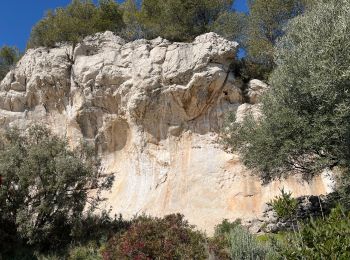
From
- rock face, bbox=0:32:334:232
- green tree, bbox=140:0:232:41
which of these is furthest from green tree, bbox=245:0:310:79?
green tree, bbox=140:0:232:41

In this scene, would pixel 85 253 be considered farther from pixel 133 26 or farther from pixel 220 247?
pixel 133 26

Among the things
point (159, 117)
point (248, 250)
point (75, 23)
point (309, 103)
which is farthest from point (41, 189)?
point (75, 23)

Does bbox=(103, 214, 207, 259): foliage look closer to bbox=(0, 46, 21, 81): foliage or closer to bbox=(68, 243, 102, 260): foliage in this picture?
bbox=(68, 243, 102, 260): foliage

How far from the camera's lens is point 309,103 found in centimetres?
1355

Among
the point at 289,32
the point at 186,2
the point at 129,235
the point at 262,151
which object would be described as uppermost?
the point at 186,2

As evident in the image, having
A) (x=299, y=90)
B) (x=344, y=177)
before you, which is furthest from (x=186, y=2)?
(x=344, y=177)

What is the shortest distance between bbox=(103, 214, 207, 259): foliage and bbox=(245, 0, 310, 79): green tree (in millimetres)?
12581

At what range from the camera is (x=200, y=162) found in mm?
21094

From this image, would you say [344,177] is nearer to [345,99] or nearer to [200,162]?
[345,99]

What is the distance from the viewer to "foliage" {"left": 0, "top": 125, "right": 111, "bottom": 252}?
52.0ft

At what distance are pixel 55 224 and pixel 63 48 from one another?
509 inches

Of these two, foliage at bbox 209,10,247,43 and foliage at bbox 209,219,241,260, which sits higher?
foliage at bbox 209,10,247,43

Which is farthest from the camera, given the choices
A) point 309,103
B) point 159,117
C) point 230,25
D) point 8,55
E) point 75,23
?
point 8,55

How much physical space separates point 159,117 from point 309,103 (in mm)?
9966
